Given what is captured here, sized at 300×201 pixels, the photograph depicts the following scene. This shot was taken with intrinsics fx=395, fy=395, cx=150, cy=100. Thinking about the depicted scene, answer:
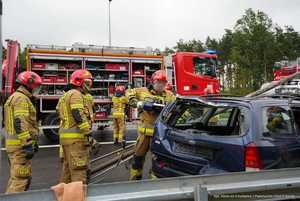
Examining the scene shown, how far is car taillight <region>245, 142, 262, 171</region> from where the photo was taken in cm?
363

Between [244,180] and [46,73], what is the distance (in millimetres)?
9302

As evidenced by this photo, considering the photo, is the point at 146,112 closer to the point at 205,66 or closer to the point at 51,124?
the point at 51,124

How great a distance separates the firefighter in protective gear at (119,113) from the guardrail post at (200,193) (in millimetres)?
8459

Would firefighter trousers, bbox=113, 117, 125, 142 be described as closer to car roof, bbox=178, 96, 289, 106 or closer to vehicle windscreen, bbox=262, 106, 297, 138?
car roof, bbox=178, 96, 289, 106

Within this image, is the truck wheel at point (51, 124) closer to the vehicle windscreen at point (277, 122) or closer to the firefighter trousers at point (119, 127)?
the firefighter trousers at point (119, 127)

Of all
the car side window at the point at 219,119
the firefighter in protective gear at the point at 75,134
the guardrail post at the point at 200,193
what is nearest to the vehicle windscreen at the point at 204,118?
the car side window at the point at 219,119

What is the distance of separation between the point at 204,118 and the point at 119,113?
602 centimetres

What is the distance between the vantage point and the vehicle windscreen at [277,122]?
3834mm

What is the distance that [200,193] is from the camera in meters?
2.35

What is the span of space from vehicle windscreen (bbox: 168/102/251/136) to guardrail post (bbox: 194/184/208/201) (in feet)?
7.16

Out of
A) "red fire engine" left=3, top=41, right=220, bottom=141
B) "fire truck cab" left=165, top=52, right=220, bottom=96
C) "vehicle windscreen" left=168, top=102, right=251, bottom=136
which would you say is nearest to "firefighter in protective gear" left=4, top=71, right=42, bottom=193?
"vehicle windscreen" left=168, top=102, right=251, bottom=136

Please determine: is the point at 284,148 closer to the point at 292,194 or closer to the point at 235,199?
the point at 292,194

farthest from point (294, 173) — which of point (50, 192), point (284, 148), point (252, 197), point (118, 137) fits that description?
point (118, 137)

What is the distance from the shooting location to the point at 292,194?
108 inches
